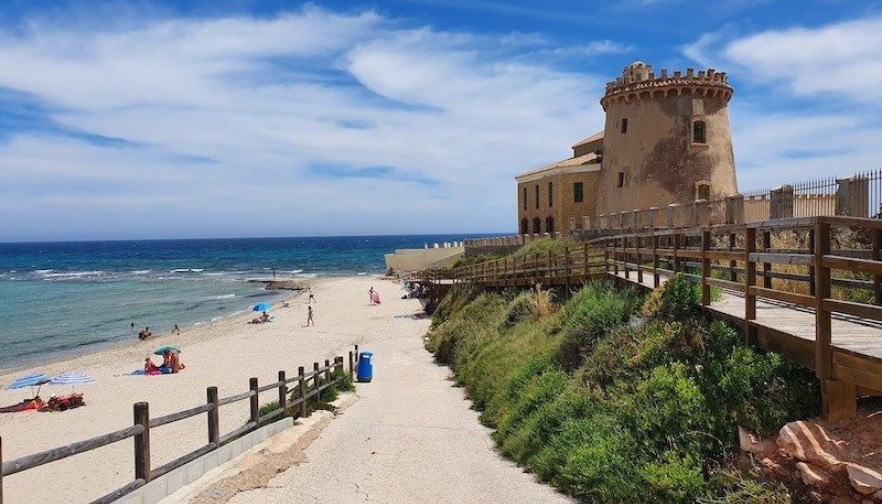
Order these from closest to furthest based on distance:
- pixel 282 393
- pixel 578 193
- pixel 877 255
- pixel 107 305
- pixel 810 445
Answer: pixel 810 445, pixel 877 255, pixel 282 393, pixel 578 193, pixel 107 305

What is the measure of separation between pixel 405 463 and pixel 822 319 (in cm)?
660

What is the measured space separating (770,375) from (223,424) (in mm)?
14322

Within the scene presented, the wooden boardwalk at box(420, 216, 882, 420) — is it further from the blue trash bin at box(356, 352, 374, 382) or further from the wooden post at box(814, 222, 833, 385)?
the blue trash bin at box(356, 352, 374, 382)

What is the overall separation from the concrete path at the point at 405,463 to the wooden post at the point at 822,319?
3439mm

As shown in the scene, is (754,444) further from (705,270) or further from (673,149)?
(673,149)

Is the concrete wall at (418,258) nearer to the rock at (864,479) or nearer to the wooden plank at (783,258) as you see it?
the wooden plank at (783,258)

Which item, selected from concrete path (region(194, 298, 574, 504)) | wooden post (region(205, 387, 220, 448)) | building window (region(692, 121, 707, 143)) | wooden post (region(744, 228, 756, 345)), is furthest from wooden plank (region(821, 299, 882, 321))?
building window (region(692, 121, 707, 143))

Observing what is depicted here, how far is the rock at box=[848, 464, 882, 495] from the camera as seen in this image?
4.91 metres

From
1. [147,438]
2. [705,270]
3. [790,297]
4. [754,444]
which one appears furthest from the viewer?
[705,270]

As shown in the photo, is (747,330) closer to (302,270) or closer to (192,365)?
(192,365)

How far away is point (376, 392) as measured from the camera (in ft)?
57.5

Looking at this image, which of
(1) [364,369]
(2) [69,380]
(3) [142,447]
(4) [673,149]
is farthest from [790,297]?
(4) [673,149]

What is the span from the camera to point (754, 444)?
6.23 meters

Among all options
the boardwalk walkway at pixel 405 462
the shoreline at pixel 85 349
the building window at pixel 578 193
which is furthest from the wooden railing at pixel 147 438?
the building window at pixel 578 193
